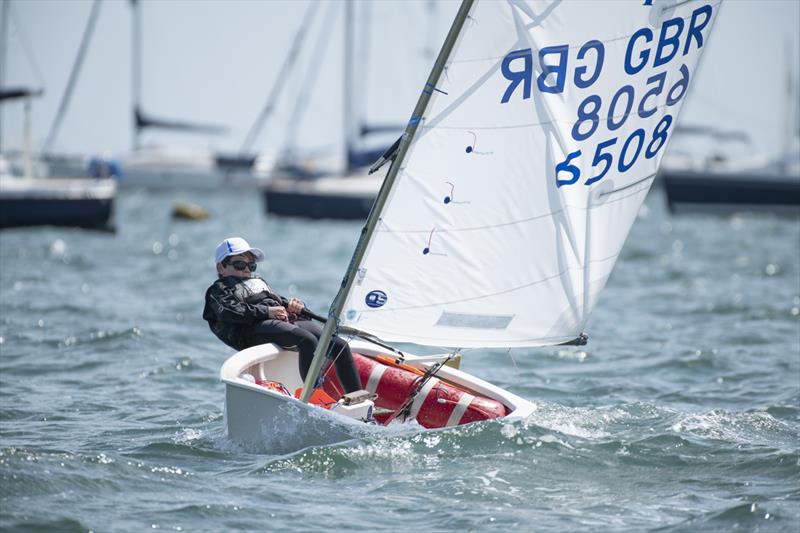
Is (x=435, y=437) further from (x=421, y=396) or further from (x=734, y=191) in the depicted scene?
(x=734, y=191)

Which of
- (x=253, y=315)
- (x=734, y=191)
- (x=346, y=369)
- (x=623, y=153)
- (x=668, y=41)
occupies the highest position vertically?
(x=734, y=191)

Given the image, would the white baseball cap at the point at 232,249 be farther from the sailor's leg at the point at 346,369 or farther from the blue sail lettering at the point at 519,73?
the blue sail lettering at the point at 519,73

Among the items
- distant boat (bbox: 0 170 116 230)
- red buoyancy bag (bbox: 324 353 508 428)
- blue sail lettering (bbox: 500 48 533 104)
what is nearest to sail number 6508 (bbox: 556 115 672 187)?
blue sail lettering (bbox: 500 48 533 104)

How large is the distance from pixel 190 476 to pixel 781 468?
3372 mm

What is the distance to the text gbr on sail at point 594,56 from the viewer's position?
600cm

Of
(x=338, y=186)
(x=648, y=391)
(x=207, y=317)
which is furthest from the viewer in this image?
(x=338, y=186)

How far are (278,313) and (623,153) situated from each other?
2.36 meters

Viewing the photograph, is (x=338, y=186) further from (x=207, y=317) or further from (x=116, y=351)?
(x=207, y=317)

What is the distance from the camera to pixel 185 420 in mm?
7559

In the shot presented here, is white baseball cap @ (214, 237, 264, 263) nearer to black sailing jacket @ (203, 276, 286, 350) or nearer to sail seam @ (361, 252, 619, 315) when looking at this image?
black sailing jacket @ (203, 276, 286, 350)

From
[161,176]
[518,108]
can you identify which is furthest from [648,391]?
[161,176]

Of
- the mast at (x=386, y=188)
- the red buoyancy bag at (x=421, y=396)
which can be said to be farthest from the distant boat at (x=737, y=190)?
the mast at (x=386, y=188)

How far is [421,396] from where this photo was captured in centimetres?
689

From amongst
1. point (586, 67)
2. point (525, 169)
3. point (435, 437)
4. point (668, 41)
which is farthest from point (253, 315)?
point (668, 41)
